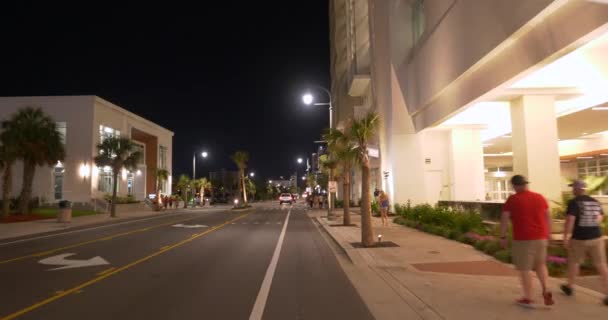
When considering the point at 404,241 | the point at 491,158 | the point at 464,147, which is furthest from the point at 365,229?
the point at 491,158

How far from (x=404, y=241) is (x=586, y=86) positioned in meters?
8.76

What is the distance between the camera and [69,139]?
5144 cm

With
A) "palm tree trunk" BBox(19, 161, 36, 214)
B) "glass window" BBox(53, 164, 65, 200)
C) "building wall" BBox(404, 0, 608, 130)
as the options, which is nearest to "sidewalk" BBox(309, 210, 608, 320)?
"building wall" BBox(404, 0, 608, 130)

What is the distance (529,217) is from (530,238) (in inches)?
12.0

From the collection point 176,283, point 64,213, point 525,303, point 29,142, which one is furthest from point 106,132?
point 525,303

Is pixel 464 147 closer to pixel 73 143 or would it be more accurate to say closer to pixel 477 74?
pixel 477 74

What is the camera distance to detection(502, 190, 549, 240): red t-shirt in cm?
719

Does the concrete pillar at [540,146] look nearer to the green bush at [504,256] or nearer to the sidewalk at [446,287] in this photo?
the sidewalk at [446,287]

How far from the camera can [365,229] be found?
15.9 metres

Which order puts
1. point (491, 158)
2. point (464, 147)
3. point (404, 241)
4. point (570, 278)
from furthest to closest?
1. point (491, 158)
2. point (464, 147)
3. point (404, 241)
4. point (570, 278)

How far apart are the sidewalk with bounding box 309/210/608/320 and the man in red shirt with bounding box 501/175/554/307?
0.39m

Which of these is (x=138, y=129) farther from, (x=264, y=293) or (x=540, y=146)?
(x=264, y=293)

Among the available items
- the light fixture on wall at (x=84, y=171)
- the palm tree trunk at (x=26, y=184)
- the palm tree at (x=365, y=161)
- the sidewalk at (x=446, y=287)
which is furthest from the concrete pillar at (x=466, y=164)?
the light fixture on wall at (x=84, y=171)

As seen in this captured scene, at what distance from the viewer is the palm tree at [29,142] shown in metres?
35.6
